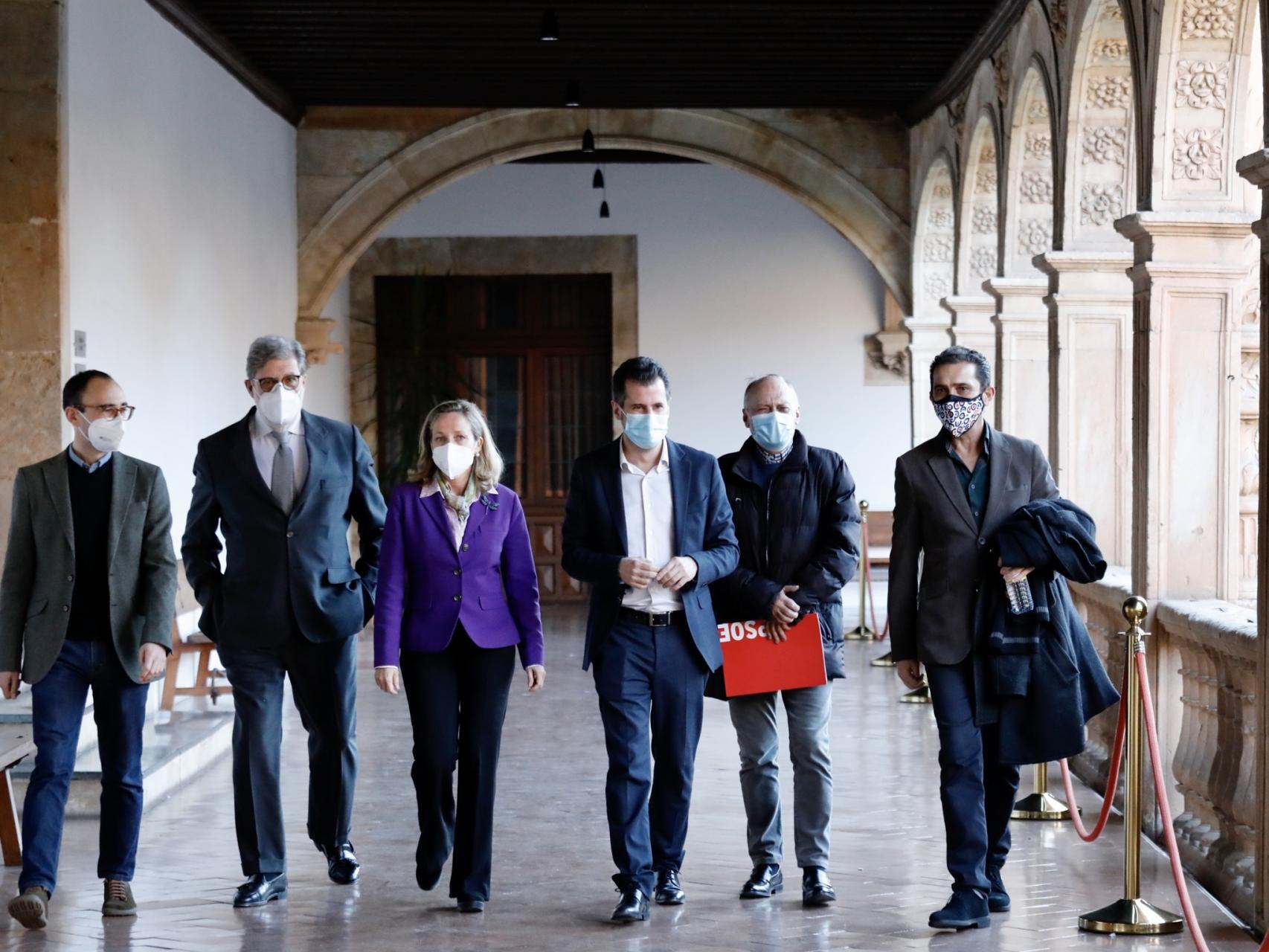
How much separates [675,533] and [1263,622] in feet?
5.43

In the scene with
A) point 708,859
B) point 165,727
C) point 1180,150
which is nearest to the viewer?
point 708,859

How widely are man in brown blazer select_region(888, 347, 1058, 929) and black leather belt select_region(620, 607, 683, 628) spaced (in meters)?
0.62

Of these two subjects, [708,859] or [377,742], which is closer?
[708,859]

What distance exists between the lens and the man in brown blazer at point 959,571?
14.7ft

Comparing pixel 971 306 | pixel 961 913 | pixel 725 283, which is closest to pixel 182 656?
pixel 971 306

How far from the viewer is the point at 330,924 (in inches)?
184

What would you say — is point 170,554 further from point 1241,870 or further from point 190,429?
point 190,429

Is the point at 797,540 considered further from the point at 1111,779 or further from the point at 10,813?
the point at 10,813

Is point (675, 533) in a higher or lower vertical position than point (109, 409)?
lower

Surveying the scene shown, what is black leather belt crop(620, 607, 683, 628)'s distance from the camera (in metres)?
4.64

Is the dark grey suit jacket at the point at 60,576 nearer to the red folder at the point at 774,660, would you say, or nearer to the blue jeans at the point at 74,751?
the blue jeans at the point at 74,751

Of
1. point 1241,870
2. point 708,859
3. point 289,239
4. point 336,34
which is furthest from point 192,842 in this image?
point 289,239

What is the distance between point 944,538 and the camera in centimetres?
452

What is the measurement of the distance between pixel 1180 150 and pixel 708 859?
315cm
